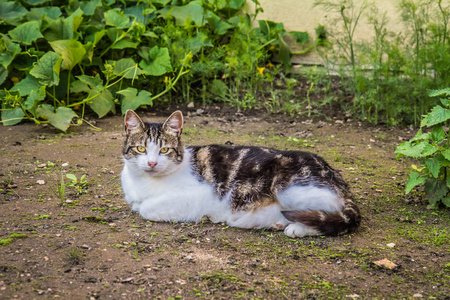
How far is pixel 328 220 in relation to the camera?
11.7 feet

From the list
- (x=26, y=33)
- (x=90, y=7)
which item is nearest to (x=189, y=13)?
(x=90, y=7)

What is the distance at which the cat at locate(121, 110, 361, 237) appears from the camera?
148 inches

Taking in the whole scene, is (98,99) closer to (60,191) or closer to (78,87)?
(78,87)

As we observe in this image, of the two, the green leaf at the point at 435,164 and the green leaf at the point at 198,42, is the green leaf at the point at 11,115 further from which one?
the green leaf at the point at 435,164

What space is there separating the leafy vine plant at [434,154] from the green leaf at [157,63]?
359 cm

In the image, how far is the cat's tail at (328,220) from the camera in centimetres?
355

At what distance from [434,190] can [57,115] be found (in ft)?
13.7

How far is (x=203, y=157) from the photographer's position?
4113mm

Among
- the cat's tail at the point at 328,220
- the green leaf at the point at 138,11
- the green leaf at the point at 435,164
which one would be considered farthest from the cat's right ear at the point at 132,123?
the green leaf at the point at 138,11

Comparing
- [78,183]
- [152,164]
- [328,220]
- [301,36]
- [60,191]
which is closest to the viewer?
[328,220]

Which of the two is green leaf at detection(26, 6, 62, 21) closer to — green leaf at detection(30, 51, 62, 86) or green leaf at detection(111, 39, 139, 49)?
green leaf at detection(111, 39, 139, 49)

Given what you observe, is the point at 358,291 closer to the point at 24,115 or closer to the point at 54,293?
the point at 54,293

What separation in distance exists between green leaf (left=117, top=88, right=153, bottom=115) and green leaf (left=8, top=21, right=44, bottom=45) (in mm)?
1249

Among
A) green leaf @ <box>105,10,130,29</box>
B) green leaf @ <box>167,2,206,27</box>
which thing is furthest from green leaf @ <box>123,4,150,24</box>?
green leaf @ <box>105,10,130,29</box>
